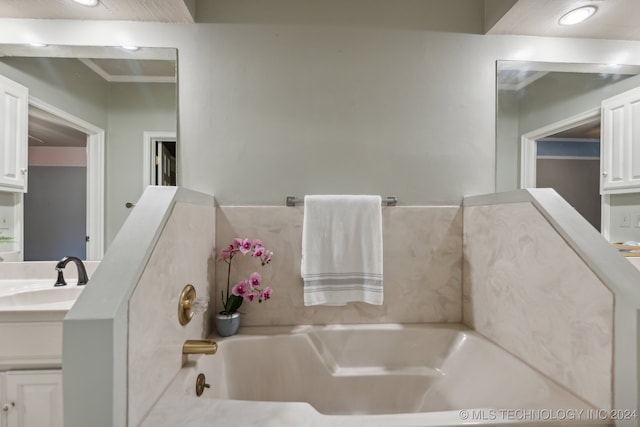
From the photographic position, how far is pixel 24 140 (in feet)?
4.58

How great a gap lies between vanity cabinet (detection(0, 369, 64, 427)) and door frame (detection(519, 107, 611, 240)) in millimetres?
2134

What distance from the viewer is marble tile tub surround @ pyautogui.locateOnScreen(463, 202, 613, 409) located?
786mm

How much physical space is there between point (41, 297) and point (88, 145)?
2.37 feet

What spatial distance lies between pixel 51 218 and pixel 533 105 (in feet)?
8.07

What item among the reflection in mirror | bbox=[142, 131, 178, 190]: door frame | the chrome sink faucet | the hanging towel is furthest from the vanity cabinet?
the reflection in mirror

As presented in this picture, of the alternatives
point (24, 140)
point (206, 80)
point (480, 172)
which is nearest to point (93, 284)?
point (206, 80)

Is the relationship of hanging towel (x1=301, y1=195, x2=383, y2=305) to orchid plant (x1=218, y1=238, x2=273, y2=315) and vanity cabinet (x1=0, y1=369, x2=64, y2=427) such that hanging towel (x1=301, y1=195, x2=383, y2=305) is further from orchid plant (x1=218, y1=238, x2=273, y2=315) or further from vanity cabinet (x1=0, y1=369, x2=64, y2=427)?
vanity cabinet (x1=0, y1=369, x2=64, y2=427)

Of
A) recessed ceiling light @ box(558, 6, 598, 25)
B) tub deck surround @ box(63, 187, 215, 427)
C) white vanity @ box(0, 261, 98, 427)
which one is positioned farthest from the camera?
recessed ceiling light @ box(558, 6, 598, 25)

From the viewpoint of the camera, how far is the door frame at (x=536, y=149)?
1.49 m

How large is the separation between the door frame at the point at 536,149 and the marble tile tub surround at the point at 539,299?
392 millimetres

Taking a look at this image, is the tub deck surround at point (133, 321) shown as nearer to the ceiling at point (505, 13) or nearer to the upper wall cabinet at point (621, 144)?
the ceiling at point (505, 13)

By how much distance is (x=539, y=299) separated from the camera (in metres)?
0.98

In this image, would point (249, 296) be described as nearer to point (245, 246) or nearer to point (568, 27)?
point (245, 246)

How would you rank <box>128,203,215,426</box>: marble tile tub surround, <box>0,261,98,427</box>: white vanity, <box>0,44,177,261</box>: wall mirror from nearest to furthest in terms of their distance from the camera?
<box>128,203,215,426</box>: marble tile tub surround → <box>0,261,98,427</box>: white vanity → <box>0,44,177,261</box>: wall mirror
